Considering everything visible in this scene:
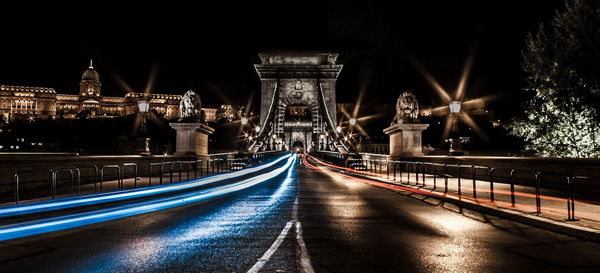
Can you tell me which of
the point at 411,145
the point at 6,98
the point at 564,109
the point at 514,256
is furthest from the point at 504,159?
the point at 6,98

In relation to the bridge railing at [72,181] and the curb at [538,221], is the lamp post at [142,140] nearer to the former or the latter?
the bridge railing at [72,181]

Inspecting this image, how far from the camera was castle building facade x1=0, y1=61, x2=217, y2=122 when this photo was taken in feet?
506

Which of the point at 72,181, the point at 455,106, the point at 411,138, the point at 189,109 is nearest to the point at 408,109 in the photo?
the point at 411,138

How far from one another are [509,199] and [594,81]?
8.12 m

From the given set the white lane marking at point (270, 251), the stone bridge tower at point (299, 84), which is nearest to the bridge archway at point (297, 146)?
the stone bridge tower at point (299, 84)

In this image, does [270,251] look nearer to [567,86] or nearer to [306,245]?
[306,245]

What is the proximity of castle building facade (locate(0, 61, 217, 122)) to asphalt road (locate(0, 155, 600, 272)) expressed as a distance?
480 feet

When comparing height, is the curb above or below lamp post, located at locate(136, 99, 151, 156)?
below

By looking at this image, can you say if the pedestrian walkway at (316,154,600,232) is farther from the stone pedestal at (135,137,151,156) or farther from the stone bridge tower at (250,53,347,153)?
the stone bridge tower at (250,53,347,153)

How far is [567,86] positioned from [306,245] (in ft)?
48.8

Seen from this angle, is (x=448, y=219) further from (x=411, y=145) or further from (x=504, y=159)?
(x=411, y=145)

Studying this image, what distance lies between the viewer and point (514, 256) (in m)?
5.51

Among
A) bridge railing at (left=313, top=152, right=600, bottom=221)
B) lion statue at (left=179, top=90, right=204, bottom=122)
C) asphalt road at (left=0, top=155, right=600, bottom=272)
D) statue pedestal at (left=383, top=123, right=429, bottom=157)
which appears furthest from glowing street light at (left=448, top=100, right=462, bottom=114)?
lion statue at (left=179, top=90, right=204, bottom=122)

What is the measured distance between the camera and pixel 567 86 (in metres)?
16.6
